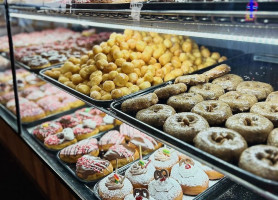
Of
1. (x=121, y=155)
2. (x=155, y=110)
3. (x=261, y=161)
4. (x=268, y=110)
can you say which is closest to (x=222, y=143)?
(x=261, y=161)

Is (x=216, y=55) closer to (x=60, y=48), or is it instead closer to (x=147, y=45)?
(x=147, y=45)

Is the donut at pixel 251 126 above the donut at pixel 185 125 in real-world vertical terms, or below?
above

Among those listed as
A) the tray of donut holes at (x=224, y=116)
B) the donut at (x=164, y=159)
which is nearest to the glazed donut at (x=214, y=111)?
the tray of donut holes at (x=224, y=116)

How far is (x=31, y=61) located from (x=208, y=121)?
2.57 m

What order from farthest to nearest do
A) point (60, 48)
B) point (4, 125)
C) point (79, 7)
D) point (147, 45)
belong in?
point (60, 48), point (4, 125), point (147, 45), point (79, 7)

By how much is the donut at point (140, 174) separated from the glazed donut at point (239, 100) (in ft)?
2.62

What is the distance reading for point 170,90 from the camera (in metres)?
1.99

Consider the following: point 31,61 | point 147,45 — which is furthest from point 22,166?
point 147,45

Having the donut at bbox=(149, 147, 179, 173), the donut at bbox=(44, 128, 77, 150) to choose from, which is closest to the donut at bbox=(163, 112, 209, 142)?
the donut at bbox=(149, 147, 179, 173)

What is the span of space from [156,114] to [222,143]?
1.57ft

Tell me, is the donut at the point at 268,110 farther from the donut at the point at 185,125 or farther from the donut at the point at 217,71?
the donut at the point at 217,71

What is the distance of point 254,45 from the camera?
8.61 feet

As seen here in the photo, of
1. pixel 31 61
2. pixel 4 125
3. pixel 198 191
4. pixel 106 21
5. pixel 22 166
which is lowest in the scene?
pixel 22 166

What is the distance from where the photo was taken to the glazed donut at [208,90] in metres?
1.93
